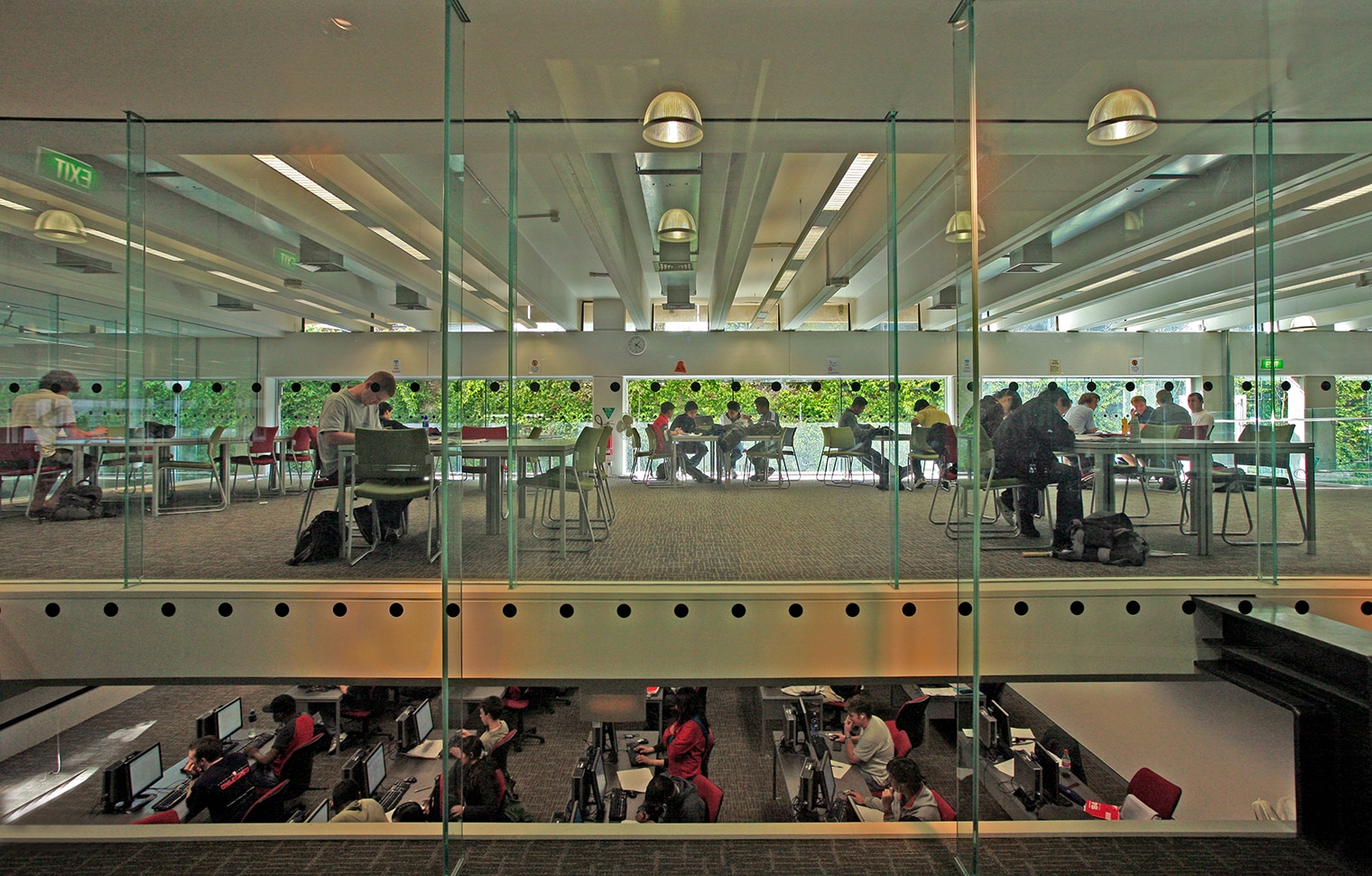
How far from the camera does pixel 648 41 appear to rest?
8.84 ft

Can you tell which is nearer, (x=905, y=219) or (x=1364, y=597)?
(x=1364, y=597)

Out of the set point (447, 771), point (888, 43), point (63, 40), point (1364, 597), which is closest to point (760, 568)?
point (447, 771)

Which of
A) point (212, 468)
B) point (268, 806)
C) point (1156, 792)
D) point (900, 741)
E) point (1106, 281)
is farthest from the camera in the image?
point (900, 741)

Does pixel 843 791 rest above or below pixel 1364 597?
below

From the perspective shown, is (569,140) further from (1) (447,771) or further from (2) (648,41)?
(1) (447,771)

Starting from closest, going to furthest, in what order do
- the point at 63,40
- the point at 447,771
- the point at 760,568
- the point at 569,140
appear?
1. the point at 447,771
2. the point at 63,40
3. the point at 760,568
4. the point at 569,140

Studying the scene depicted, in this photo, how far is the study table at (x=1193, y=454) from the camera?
314cm

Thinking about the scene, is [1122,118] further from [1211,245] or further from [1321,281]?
[1321,281]

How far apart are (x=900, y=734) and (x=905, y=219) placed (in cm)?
450

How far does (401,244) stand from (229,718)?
5.12 metres

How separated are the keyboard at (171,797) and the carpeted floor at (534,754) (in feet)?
0.61

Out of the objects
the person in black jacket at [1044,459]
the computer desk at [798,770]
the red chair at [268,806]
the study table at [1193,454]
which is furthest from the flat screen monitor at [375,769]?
the study table at [1193,454]

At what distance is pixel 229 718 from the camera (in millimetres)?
5992

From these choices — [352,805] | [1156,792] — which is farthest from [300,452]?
[1156,792]
